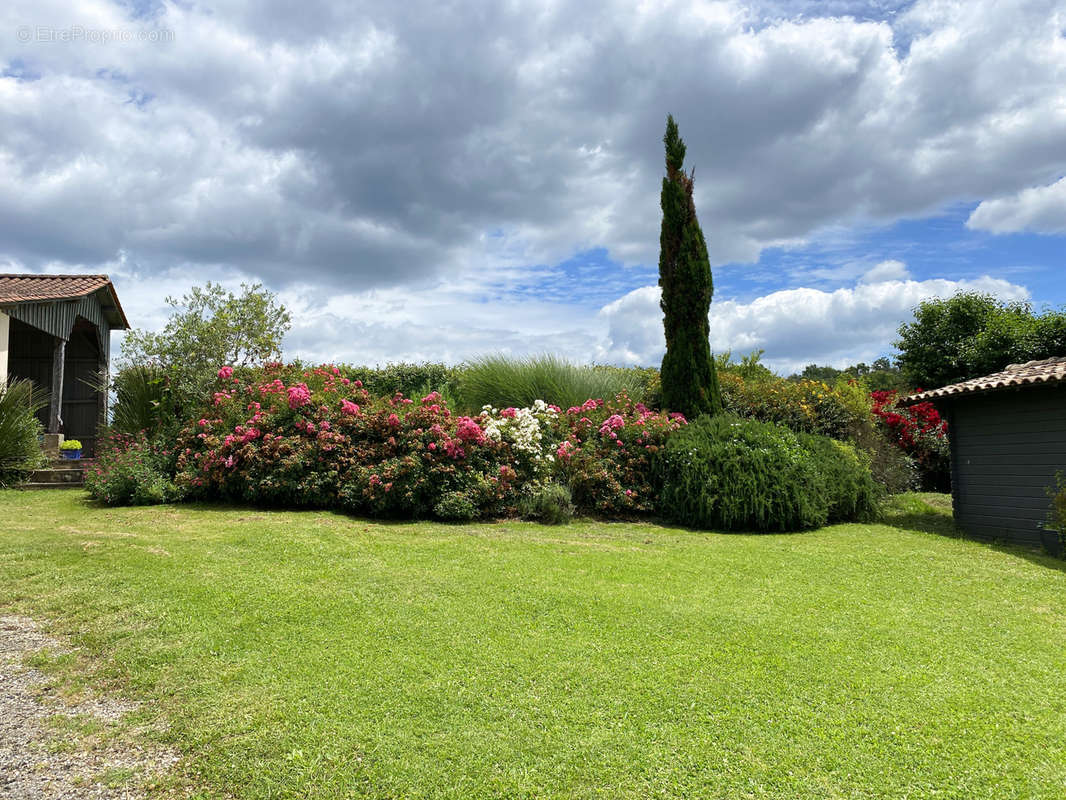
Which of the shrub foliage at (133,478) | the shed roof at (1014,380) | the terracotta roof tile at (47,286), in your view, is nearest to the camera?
the shed roof at (1014,380)

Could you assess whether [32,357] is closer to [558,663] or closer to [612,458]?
[612,458]

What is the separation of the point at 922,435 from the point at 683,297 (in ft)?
20.8

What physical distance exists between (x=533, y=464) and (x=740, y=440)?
2989 mm

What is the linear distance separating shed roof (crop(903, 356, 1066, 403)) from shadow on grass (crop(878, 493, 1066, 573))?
6.08 ft

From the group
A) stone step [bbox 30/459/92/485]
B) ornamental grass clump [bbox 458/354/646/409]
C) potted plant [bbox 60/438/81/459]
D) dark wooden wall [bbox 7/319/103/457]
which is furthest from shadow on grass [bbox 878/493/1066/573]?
dark wooden wall [bbox 7/319/103/457]

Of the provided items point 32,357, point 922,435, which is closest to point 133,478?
point 32,357

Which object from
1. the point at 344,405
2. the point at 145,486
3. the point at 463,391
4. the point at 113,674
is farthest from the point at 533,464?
the point at 113,674

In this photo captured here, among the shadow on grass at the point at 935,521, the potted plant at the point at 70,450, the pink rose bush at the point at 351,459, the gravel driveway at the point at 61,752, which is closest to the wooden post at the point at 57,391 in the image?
the potted plant at the point at 70,450

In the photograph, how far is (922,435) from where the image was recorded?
13.6 meters

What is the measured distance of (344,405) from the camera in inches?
361

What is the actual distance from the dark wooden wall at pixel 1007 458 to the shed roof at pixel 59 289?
16.9m

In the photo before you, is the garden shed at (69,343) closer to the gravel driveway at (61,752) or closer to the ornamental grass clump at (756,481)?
the gravel driveway at (61,752)

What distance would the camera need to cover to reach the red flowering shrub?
13.6 meters

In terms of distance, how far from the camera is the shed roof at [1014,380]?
8.02m
